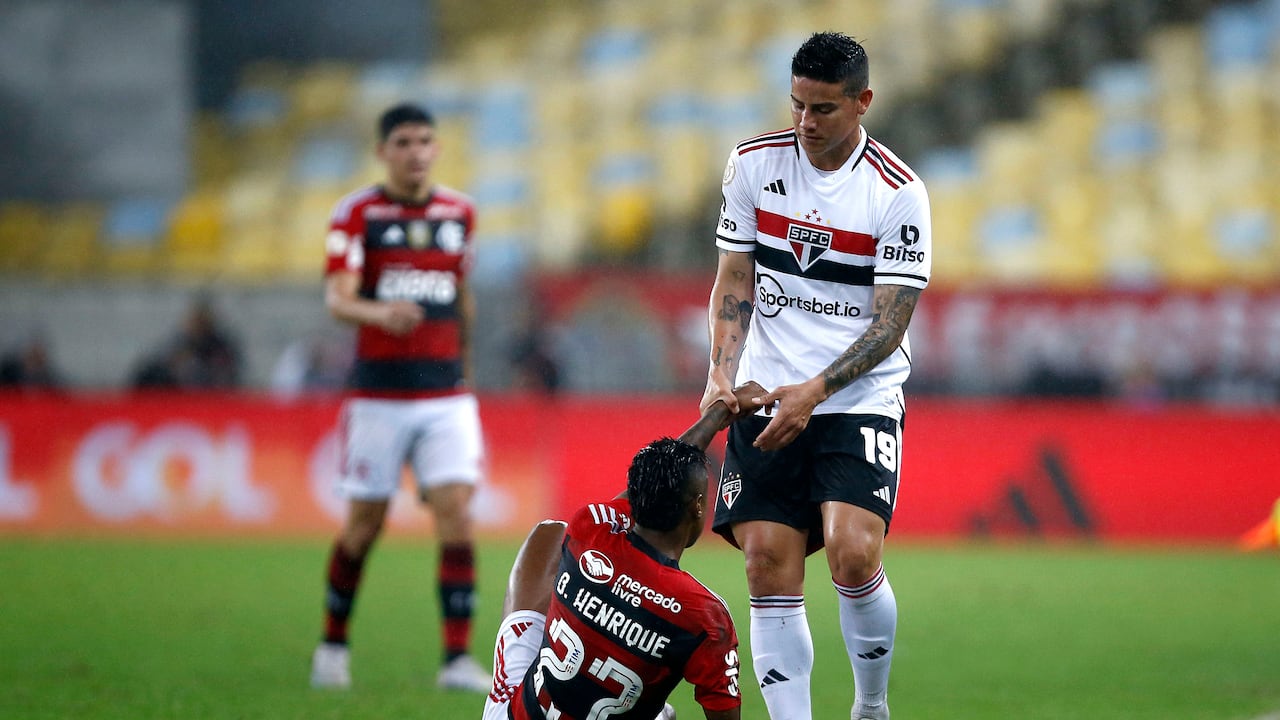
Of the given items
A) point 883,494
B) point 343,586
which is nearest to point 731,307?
point 883,494

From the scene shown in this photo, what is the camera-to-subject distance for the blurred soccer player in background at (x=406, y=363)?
291 inches

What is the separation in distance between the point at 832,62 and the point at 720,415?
1.20 m

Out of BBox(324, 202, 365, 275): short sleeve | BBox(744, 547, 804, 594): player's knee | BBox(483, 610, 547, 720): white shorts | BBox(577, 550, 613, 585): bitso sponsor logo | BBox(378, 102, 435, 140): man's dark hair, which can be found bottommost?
BBox(483, 610, 547, 720): white shorts

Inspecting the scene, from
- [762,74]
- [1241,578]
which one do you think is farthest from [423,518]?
[762,74]

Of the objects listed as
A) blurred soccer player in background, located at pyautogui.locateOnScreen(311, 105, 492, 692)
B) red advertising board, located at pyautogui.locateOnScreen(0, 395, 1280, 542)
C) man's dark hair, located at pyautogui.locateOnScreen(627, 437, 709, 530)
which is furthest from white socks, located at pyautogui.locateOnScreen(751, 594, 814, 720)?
red advertising board, located at pyautogui.locateOnScreen(0, 395, 1280, 542)

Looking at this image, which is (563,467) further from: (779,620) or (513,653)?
(513,653)

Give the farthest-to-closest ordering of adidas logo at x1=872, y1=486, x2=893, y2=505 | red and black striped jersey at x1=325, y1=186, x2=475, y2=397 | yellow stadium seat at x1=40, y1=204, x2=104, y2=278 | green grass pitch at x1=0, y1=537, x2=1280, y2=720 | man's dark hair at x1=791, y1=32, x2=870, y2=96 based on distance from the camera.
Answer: yellow stadium seat at x1=40, y1=204, x2=104, y2=278, red and black striped jersey at x1=325, y1=186, x2=475, y2=397, green grass pitch at x1=0, y1=537, x2=1280, y2=720, adidas logo at x1=872, y1=486, x2=893, y2=505, man's dark hair at x1=791, y1=32, x2=870, y2=96

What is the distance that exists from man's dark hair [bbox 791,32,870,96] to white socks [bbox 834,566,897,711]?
5.40 feet

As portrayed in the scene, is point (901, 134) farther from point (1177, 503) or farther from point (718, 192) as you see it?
point (1177, 503)

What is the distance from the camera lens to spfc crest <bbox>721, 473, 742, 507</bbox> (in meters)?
5.37

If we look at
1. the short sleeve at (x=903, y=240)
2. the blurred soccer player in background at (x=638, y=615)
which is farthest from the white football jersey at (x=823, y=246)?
the blurred soccer player in background at (x=638, y=615)

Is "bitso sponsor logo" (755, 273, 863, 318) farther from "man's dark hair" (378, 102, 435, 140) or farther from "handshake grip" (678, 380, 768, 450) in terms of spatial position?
"man's dark hair" (378, 102, 435, 140)

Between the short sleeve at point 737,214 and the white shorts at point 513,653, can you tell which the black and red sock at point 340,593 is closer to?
the white shorts at point 513,653

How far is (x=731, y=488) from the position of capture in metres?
5.39
